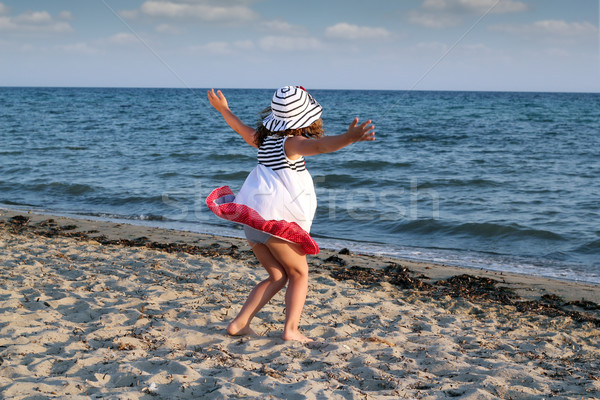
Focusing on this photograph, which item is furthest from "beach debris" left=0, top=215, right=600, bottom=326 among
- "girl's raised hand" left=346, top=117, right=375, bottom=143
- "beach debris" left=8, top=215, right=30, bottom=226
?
"girl's raised hand" left=346, top=117, right=375, bottom=143

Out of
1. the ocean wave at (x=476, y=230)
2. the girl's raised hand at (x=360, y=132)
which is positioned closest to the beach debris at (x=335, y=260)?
the ocean wave at (x=476, y=230)

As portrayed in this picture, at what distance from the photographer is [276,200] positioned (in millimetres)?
3332

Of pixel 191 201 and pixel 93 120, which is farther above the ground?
pixel 93 120

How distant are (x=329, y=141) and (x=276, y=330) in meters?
1.68

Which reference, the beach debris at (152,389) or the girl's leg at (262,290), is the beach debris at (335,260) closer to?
the girl's leg at (262,290)

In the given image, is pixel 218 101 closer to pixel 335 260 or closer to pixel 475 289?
pixel 335 260

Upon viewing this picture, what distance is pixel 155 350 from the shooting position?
3.42 meters


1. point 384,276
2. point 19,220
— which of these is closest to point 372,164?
point 384,276

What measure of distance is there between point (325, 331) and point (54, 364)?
6.14ft

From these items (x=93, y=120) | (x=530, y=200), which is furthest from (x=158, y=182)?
(x=93, y=120)

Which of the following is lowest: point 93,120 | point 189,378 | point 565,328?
point 565,328

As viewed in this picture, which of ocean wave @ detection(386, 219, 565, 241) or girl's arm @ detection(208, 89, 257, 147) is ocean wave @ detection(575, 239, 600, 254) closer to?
ocean wave @ detection(386, 219, 565, 241)

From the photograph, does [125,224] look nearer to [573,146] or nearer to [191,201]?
[191,201]

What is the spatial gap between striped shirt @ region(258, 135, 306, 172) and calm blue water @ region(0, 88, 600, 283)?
4.35 meters
